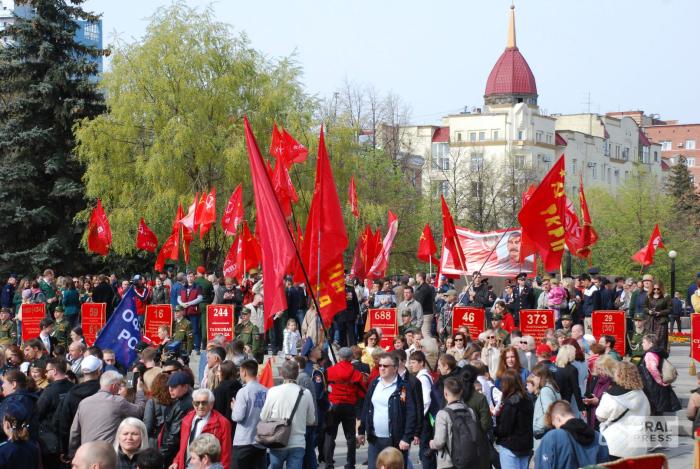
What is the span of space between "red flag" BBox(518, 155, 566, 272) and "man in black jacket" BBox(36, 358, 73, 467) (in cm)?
1037

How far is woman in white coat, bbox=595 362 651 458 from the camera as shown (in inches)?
375

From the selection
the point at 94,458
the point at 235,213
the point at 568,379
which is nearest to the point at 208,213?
the point at 235,213

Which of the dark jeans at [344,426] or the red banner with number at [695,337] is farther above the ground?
the red banner with number at [695,337]

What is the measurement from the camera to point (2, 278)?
121ft

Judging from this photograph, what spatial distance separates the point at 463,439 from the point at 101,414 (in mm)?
3061

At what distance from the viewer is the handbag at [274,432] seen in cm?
965

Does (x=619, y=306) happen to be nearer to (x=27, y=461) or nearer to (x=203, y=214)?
(x=203, y=214)

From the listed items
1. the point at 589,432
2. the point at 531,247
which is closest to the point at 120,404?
the point at 589,432

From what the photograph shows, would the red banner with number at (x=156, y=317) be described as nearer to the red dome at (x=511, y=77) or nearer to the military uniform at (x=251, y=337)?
the military uniform at (x=251, y=337)

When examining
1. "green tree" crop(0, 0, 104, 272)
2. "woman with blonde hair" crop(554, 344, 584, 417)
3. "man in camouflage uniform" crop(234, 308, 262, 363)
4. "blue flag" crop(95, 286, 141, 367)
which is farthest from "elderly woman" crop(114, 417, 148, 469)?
"green tree" crop(0, 0, 104, 272)

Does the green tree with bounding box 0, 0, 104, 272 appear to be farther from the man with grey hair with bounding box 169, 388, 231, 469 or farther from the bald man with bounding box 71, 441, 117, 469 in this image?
the bald man with bounding box 71, 441, 117, 469

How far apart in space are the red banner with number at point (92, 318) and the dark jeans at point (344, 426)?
407 inches

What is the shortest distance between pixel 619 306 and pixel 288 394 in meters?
15.6

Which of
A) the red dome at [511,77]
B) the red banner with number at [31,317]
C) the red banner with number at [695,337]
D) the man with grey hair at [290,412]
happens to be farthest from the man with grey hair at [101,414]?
the red dome at [511,77]
